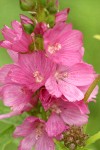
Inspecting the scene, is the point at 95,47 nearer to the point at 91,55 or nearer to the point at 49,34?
the point at 91,55

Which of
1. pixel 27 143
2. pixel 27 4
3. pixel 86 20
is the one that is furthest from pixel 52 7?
pixel 86 20

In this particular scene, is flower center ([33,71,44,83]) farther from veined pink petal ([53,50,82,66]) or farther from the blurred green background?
the blurred green background

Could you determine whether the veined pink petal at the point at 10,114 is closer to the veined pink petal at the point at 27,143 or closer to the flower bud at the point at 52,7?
the veined pink petal at the point at 27,143

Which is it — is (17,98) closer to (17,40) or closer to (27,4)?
(17,40)

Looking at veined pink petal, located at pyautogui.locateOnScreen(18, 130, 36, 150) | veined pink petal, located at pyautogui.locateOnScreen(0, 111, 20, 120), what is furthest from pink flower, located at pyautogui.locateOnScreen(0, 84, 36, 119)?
veined pink petal, located at pyautogui.locateOnScreen(18, 130, 36, 150)

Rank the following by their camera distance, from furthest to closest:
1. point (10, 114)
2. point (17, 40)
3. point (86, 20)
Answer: point (86, 20) < point (10, 114) < point (17, 40)

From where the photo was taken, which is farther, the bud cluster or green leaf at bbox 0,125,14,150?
green leaf at bbox 0,125,14,150

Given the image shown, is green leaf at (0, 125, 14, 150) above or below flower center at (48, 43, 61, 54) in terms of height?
below
